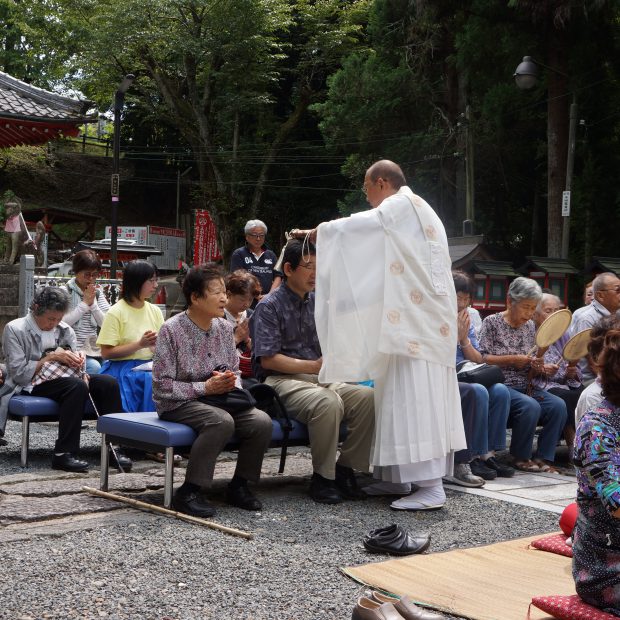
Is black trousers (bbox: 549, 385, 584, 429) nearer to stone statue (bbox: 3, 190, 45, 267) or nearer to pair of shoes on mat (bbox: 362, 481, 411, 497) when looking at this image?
pair of shoes on mat (bbox: 362, 481, 411, 497)

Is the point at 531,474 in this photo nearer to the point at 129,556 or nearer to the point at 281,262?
the point at 281,262

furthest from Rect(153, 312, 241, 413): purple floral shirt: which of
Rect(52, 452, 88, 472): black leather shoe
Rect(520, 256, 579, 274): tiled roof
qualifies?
Rect(520, 256, 579, 274): tiled roof

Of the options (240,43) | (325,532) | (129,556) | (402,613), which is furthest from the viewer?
(240,43)

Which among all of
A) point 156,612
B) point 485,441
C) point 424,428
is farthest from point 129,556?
point 485,441

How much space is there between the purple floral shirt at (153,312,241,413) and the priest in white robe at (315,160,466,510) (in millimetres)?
680

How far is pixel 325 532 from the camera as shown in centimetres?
463

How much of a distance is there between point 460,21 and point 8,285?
11.8 m

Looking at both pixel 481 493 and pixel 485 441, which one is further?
pixel 485 441

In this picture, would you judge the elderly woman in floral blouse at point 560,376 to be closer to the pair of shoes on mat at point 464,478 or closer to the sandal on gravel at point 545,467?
the sandal on gravel at point 545,467

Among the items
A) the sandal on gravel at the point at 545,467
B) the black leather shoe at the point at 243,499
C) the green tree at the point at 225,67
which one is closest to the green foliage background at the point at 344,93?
the green tree at the point at 225,67

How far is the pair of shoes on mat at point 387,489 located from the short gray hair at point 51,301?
255cm

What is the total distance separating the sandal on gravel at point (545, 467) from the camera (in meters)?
6.75

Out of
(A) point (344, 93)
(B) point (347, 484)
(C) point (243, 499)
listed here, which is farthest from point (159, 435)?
(A) point (344, 93)

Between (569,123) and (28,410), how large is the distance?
48.1 feet
